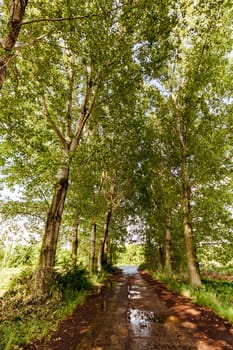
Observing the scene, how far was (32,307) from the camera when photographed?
6.76 metres

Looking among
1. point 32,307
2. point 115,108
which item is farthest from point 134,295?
point 115,108

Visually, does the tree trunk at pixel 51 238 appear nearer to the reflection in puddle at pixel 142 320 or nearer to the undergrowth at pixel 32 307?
the undergrowth at pixel 32 307

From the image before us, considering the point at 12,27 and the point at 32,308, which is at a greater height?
the point at 12,27

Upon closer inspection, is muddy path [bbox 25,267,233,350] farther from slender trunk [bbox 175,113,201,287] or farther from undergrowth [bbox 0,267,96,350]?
A: slender trunk [bbox 175,113,201,287]

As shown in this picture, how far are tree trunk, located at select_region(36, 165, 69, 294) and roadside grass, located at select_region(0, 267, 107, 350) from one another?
486mm

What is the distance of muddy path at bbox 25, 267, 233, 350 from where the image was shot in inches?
181

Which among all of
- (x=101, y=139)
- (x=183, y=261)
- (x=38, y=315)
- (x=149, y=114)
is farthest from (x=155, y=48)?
(x=183, y=261)

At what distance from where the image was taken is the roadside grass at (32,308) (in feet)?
16.2

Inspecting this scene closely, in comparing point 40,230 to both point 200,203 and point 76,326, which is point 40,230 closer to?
point 76,326

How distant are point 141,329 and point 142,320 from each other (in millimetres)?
837

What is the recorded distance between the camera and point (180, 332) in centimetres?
523

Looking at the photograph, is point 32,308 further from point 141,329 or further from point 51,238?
point 141,329

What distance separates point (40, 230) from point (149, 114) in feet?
35.4

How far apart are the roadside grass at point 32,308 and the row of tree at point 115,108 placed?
28.1 inches
